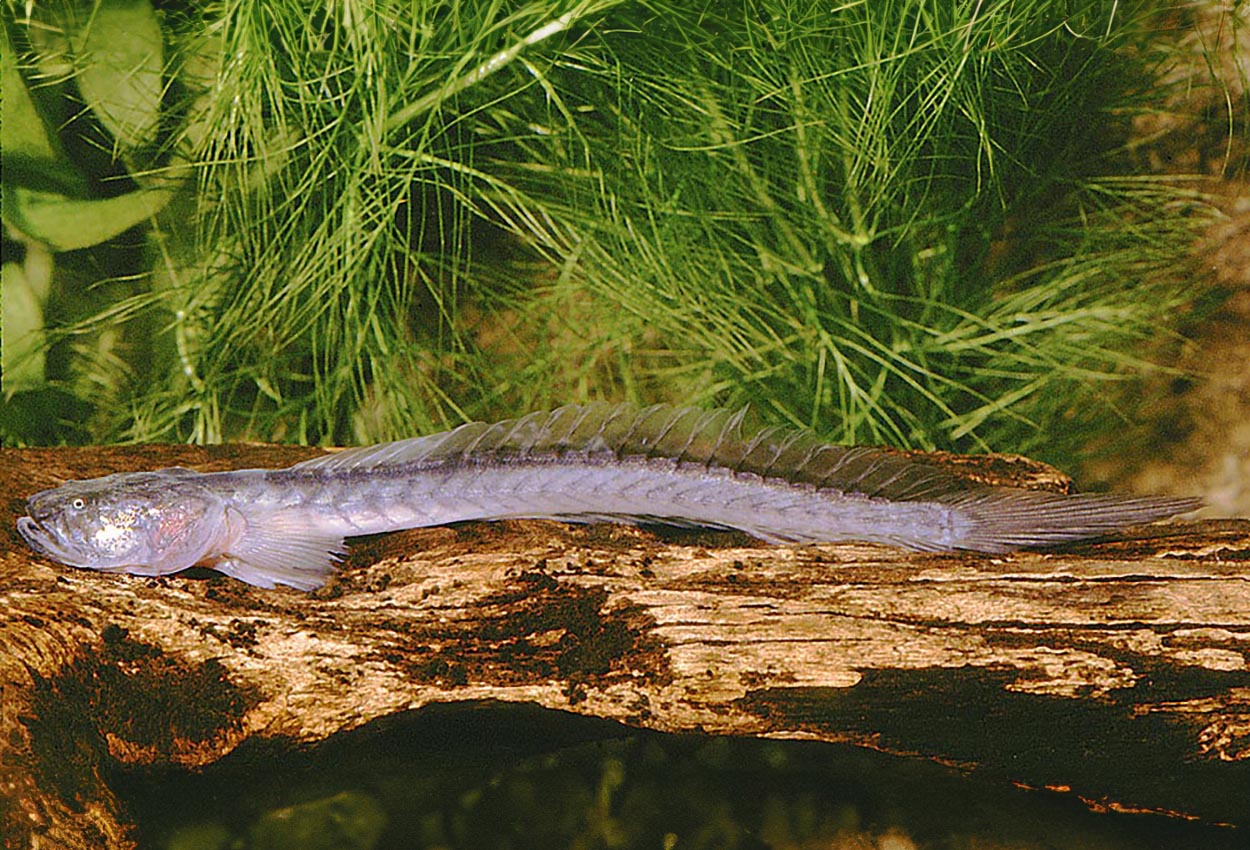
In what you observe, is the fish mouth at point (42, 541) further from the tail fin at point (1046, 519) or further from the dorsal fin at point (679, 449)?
the tail fin at point (1046, 519)

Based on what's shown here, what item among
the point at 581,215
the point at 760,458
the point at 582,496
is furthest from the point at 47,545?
the point at 581,215

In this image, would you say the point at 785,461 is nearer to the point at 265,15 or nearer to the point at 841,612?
the point at 841,612

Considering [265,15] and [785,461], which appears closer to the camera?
[785,461]

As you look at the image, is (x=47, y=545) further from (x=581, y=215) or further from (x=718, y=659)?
(x=581, y=215)

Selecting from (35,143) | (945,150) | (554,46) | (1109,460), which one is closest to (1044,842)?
(1109,460)

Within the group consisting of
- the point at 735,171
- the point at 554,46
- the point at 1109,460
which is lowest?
the point at 1109,460

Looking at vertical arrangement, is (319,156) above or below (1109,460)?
above

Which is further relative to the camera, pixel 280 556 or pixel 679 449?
pixel 679 449
